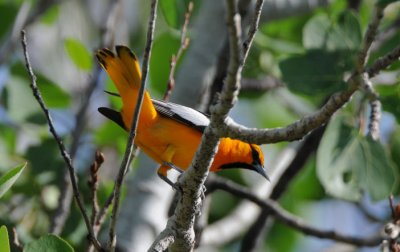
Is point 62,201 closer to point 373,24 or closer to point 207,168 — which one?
point 207,168

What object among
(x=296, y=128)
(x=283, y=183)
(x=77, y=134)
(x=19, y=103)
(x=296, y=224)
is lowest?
(x=296, y=128)

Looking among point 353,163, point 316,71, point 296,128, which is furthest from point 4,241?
point 316,71

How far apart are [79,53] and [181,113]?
61.9 inches

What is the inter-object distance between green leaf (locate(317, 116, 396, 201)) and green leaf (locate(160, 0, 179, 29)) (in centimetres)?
105

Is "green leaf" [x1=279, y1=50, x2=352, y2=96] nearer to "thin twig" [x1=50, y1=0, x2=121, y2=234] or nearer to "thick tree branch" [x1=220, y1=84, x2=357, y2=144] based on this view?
"thin twig" [x1=50, y1=0, x2=121, y2=234]

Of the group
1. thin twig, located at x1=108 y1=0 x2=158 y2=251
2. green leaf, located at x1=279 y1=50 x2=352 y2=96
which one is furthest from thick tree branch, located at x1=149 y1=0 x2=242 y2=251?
green leaf, located at x1=279 y1=50 x2=352 y2=96

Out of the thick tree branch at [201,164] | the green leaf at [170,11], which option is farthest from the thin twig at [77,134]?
the thick tree branch at [201,164]

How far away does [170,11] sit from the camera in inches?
178

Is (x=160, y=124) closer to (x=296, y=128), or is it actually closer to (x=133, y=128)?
(x=133, y=128)

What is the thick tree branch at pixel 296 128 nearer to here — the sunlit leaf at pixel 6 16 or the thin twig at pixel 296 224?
the thin twig at pixel 296 224

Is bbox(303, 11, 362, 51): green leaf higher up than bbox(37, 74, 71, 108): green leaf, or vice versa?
bbox(303, 11, 362, 51): green leaf

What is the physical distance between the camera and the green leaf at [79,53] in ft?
17.9

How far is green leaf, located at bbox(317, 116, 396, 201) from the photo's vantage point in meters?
4.21

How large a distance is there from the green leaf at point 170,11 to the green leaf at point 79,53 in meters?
1.15
